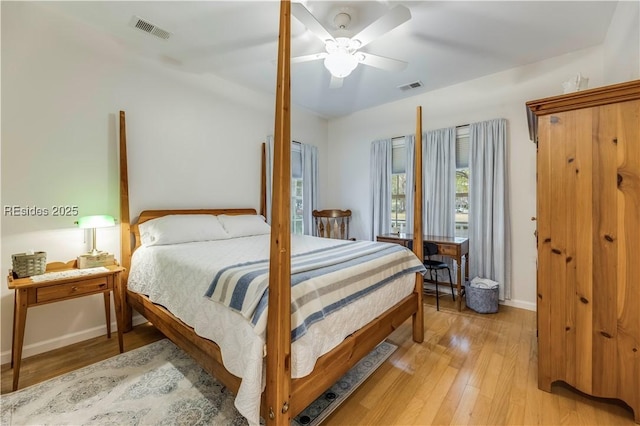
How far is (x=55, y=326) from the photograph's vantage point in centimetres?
225

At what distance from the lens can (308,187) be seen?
4.41 meters

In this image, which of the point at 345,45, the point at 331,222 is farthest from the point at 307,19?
the point at 331,222

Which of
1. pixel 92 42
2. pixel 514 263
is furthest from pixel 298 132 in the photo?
pixel 514 263

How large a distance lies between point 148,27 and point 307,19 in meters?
1.54

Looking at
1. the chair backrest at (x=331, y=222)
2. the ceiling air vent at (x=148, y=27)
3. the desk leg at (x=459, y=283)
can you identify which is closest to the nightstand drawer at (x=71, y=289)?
the ceiling air vent at (x=148, y=27)

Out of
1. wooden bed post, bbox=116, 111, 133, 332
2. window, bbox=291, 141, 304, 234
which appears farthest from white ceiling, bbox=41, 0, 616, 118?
window, bbox=291, 141, 304, 234

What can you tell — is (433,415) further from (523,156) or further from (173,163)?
(173,163)

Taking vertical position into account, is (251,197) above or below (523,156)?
below

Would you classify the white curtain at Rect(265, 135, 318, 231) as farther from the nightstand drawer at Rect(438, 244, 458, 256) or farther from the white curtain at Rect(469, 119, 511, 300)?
the white curtain at Rect(469, 119, 511, 300)

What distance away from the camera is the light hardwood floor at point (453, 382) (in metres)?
1.51

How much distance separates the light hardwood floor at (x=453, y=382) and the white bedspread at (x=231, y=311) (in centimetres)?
45

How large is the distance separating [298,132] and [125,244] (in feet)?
9.23

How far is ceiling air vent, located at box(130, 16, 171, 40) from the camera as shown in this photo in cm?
227

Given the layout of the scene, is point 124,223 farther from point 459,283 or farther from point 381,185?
point 459,283
